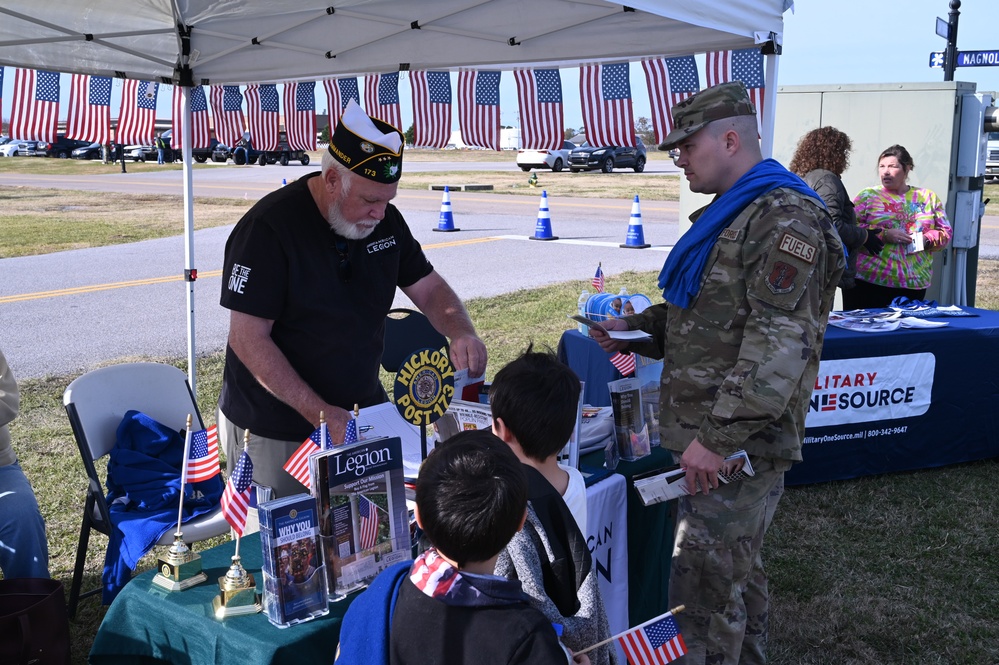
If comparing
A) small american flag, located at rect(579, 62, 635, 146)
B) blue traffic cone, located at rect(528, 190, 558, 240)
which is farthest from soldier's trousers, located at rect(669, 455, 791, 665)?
blue traffic cone, located at rect(528, 190, 558, 240)

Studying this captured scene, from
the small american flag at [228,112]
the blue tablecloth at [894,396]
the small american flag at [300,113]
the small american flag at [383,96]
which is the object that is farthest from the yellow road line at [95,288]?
the blue tablecloth at [894,396]

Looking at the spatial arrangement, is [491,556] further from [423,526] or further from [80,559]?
[80,559]

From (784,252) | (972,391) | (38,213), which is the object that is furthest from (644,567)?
(38,213)

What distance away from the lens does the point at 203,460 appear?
2.52m

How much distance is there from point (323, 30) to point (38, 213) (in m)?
17.6

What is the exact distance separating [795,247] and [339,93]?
401 centimetres

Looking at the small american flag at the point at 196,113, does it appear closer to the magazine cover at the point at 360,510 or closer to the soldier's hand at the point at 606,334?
the soldier's hand at the point at 606,334

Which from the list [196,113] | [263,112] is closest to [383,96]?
[263,112]

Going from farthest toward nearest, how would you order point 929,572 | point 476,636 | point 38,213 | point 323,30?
point 38,213, point 323,30, point 929,572, point 476,636

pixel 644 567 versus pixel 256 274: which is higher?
pixel 256 274

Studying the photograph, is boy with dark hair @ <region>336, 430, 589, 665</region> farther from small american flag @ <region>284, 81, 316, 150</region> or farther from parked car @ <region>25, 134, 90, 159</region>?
parked car @ <region>25, 134, 90, 159</region>

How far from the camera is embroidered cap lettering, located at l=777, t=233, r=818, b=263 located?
2.47 metres

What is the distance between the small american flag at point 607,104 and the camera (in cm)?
480

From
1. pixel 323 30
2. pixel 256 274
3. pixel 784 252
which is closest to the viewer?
pixel 784 252
